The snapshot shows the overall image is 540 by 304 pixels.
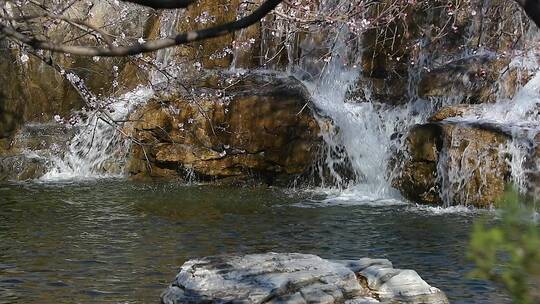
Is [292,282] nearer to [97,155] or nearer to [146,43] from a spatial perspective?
[146,43]

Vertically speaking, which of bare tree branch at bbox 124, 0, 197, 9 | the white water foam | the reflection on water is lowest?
the reflection on water

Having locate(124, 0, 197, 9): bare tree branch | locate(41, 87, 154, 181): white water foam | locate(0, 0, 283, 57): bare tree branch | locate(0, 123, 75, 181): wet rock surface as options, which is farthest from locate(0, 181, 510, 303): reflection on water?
locate(124, 0, 197, 9): bare tree branch

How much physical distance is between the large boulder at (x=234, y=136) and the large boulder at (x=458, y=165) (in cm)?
253

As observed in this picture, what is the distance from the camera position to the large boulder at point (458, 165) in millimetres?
13234

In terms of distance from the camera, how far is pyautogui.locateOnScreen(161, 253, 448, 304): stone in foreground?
6.73m

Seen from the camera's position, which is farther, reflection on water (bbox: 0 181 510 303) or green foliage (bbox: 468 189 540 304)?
reflection on water (bbox: 0 181 510 303)

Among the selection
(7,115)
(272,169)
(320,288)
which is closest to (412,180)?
(272,169)

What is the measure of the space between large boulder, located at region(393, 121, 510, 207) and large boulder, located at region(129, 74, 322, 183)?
8.31 feet

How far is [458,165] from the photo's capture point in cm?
1349

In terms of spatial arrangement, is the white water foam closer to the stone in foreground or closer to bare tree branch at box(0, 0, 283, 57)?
the stone in foreground

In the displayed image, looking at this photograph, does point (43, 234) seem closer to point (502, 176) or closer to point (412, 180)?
point (412, 180)

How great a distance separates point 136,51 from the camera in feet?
11.5

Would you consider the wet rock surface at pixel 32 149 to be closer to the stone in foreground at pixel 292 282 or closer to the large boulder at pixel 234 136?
the large boulder at pixel 234 136

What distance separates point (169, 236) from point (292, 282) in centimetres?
417
